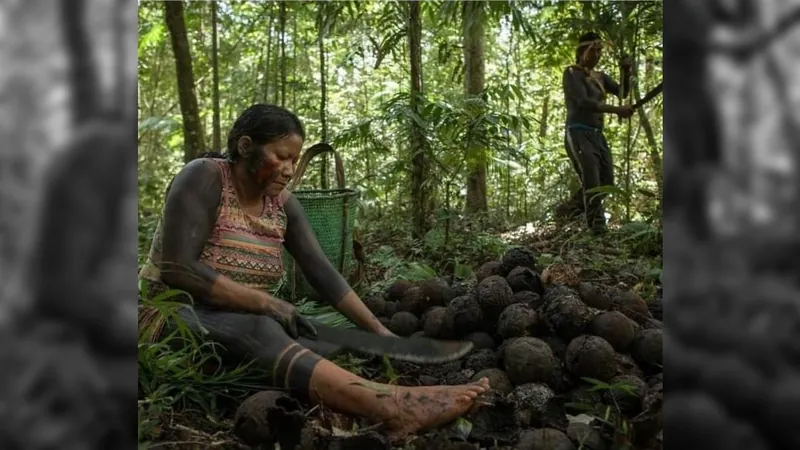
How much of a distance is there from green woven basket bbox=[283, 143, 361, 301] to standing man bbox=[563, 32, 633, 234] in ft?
7.69

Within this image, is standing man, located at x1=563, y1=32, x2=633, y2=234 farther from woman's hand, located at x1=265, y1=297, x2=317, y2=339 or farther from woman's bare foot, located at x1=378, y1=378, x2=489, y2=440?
woman's bare foot, located at x1=378, y1=378, x2=489, y2=440

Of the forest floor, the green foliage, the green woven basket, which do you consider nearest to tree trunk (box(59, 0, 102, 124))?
the forest floor

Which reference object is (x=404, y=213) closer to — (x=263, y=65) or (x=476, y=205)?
(x=476, y=205)

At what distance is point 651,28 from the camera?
15.2 ft

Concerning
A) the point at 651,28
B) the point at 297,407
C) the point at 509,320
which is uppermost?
the point at 651,28

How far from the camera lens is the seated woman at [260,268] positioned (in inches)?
79.9

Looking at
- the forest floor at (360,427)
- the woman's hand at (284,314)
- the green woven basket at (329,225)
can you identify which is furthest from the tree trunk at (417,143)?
the woman's hand at (284,314)

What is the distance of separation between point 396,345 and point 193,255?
2.61ft

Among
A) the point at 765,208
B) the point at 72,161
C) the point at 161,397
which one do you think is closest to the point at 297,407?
the point at 161,397

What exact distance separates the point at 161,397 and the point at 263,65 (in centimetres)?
619

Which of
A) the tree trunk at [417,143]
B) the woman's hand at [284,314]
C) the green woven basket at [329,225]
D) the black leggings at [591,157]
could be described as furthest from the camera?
the black leggings at [591,157]

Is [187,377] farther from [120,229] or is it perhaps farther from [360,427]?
[120,229]

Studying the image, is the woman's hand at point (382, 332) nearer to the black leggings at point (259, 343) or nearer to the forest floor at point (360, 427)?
the forest floor at point (360, 427)

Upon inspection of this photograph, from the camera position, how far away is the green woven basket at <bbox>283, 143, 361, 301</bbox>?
356 cm
